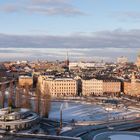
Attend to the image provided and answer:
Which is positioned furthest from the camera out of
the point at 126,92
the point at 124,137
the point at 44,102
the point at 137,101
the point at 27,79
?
the point at 27,79


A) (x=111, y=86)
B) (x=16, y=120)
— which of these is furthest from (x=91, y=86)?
(x=16, y=120)

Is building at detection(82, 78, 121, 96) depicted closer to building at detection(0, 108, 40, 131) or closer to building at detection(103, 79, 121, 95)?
building at detection(103, 79, 121, 95)

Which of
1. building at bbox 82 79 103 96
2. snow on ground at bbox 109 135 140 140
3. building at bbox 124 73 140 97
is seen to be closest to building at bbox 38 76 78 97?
building at bbox 82 79 103 96

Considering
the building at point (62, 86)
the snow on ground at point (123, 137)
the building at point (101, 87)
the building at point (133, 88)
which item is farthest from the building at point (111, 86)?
the snow on ground at point (123, 137)

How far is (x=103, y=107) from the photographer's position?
1822 inches

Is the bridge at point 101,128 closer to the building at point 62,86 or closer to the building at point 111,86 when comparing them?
the building at point 62,86

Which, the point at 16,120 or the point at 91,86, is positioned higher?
the point at 16,120

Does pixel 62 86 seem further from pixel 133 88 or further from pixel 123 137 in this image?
pixel 123 137

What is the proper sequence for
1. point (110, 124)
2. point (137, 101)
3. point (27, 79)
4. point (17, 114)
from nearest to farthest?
point (17, 114), point (110, 124), point (137, 101), point (27, 79)

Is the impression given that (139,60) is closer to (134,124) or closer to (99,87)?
(99,87)

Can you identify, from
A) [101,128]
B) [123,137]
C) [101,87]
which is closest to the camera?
[123,137]

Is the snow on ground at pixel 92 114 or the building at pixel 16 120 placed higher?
the building at pixel 16 120

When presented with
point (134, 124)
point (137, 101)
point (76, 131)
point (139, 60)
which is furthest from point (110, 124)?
point (139, 60)

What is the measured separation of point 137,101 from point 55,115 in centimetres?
1815
